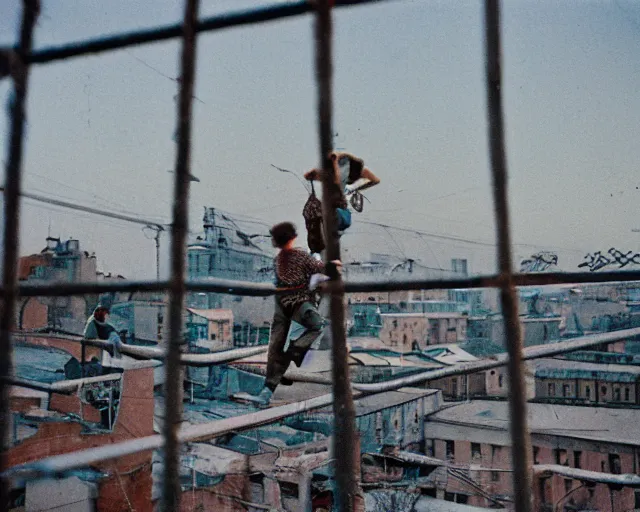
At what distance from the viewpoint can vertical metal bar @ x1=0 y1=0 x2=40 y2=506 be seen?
117 centimetres

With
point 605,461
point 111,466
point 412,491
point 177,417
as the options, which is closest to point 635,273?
point 177,417

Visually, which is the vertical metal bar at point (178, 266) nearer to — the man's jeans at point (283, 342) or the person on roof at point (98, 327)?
the man's jeans at point (283, 342)

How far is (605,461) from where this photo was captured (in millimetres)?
13602

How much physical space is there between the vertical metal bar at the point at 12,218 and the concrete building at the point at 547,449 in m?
11.1

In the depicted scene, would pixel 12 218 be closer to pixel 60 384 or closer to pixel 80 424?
pixel 60 384

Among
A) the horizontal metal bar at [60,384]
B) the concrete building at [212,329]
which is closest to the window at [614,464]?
the concrete building at [212,329]

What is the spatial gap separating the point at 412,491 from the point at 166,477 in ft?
40.2

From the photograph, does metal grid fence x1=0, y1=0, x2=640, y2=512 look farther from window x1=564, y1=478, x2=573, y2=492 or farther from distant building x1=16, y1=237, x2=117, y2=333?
window x1=564, y1=478, x2=573, y2=492

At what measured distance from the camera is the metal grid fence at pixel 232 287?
→ 1.02 meters

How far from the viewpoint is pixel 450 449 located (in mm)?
15516

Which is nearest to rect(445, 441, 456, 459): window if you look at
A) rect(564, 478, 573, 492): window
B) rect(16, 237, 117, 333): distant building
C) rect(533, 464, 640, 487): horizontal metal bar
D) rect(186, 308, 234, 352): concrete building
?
rect(564, 478, 573, 492): window

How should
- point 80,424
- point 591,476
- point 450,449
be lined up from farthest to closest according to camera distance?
point 450,449
point 80,424
point 591,476

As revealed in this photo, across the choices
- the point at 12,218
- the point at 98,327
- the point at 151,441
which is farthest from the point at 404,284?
the point at 98,327

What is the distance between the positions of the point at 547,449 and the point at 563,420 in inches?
32.4
